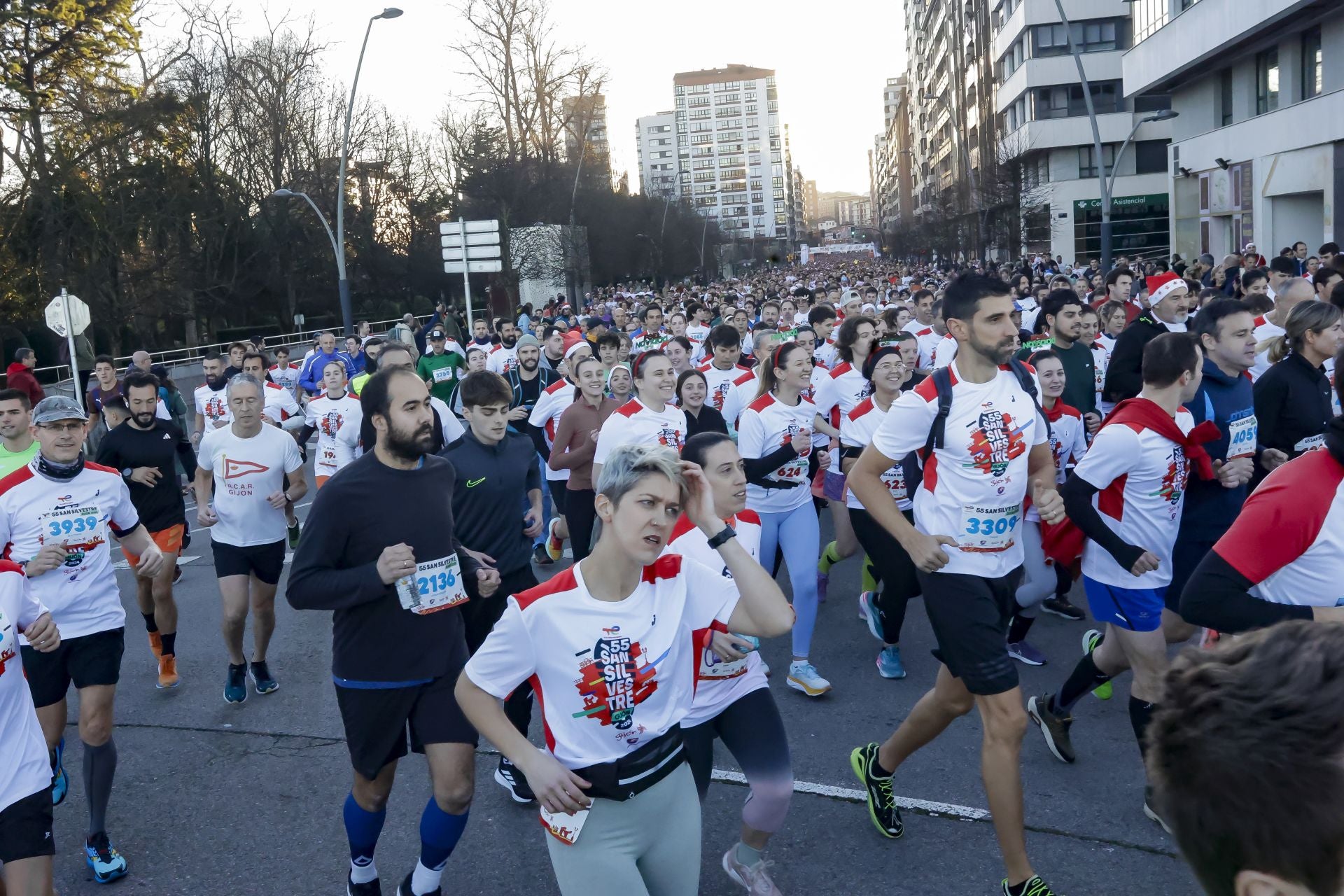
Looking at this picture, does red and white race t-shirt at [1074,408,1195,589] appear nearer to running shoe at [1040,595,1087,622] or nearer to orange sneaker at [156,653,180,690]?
running shoe at [1040,595,1087,622]

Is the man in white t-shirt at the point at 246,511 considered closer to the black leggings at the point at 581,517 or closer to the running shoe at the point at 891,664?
the black leggings at the point at 581,517

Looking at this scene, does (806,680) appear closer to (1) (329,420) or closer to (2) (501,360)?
(1) (329,420)

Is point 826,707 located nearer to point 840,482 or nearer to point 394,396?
point 840,482

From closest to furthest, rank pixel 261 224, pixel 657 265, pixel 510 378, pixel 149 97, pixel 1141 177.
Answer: pixel 510 378, pixel 149 97, pixel 261 224, pixel 1141 177, pixel 657 265

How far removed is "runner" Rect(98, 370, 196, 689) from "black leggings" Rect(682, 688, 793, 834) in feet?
14.7

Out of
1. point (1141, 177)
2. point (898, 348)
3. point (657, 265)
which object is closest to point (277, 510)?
point (898, 348)

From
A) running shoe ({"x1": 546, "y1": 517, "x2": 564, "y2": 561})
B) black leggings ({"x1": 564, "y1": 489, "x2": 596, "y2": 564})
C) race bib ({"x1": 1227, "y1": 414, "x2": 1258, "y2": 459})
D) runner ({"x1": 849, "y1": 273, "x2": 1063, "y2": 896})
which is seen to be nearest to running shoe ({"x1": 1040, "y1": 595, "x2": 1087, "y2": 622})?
race bib ({"x1": 1227, "y1": 414, "x2": 1258, "y2": 459})

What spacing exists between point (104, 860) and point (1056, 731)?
4.24 m

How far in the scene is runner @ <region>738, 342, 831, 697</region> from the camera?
6.41 m

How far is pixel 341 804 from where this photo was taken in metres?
5.43

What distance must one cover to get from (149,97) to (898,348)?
28.4 meters

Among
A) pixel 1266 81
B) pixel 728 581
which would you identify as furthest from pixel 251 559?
pixel 1266 81

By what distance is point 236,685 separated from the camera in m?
6.87

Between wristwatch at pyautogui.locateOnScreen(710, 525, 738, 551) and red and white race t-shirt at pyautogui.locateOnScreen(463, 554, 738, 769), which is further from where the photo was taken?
wristwatch at pyautogui.locateOnScreen(710, 525, 738, 551)
